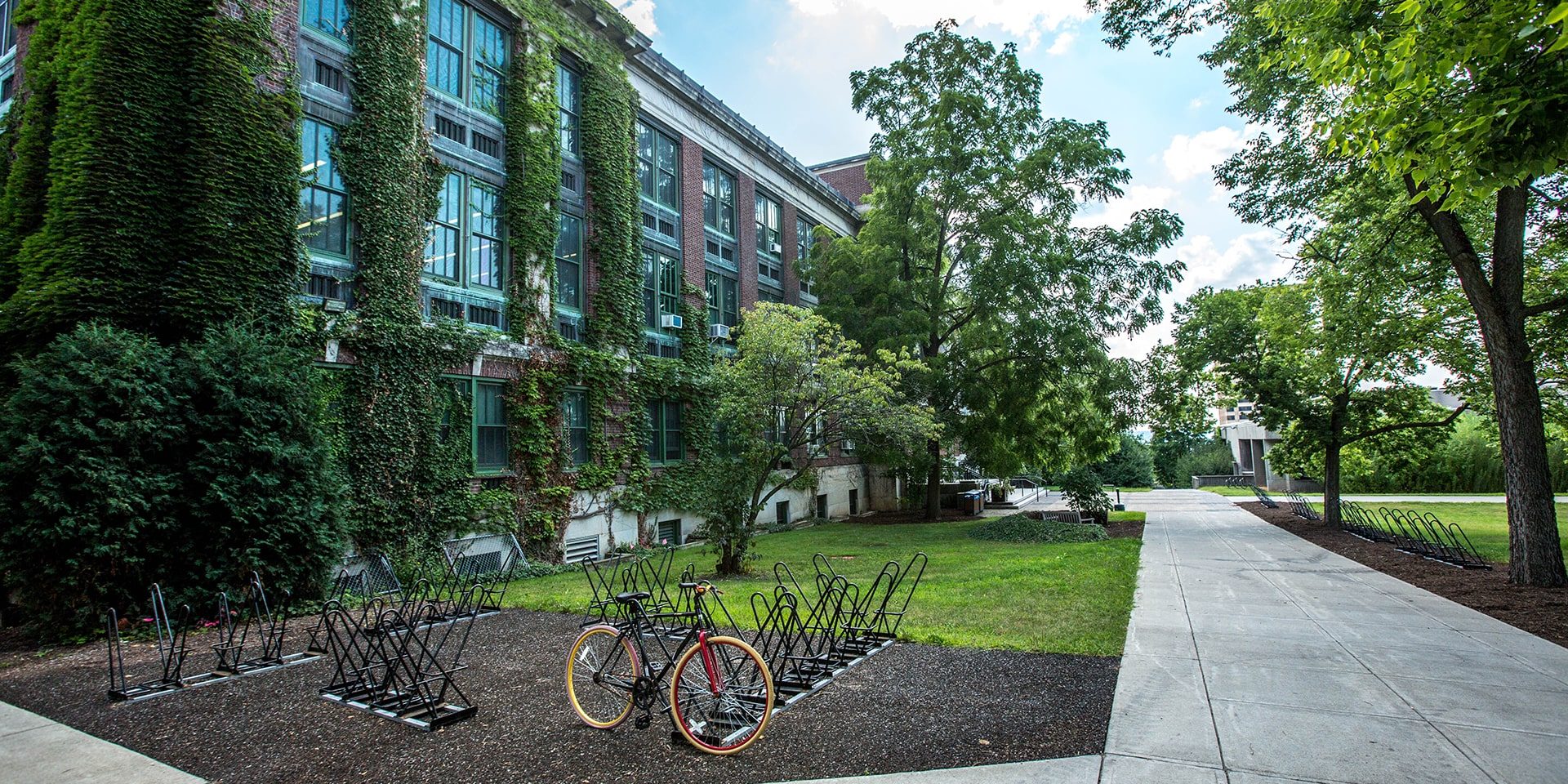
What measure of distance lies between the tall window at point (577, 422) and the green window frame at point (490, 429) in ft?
5.39

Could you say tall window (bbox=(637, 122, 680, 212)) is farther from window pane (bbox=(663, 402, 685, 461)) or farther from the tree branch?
the tree branch

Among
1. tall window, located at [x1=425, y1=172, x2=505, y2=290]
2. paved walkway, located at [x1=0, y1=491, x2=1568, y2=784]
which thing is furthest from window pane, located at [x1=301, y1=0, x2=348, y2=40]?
paved walkway, located at [x1=0, y1=491, x2=1568, y2=784]

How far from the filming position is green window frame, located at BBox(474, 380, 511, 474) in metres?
15.2

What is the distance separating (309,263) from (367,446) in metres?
3.21

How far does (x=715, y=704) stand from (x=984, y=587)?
7433 mm

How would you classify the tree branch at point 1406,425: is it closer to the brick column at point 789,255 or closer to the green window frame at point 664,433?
the brick column at point 789,255

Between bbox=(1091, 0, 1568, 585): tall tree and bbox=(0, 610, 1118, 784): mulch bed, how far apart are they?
16.7 ft

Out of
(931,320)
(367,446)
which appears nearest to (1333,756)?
(367,446)

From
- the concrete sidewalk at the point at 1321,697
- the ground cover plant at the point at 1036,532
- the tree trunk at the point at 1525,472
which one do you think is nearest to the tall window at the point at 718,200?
the ground cover plant at the point at 1036,532

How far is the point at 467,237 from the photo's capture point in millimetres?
15477

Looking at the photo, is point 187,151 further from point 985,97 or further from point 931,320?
point 985,97

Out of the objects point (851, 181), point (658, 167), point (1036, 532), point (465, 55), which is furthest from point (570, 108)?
point (851, 181)

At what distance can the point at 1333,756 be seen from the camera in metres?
4.82

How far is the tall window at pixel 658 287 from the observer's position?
20.4m
